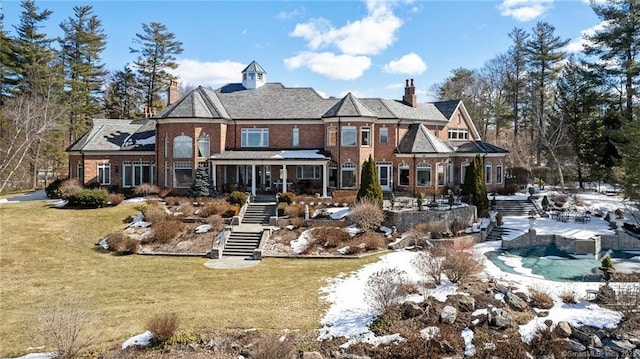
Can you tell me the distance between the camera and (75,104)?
45844mm

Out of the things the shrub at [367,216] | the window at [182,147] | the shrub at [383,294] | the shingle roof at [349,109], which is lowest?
the shrub at [383,294]

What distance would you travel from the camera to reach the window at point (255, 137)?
3169 centimetres

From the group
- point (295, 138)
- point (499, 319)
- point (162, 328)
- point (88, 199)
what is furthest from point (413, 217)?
point (88, 199)

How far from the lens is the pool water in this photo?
16391mm

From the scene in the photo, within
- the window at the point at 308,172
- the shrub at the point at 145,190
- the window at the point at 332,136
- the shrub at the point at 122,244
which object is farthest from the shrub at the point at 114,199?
the window at the point at 332,136

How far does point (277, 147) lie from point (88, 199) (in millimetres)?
13982

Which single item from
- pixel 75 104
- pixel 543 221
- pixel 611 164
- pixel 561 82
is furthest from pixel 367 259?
pixel 75 104

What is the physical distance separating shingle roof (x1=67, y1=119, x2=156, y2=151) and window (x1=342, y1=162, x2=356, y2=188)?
15797 millimetres

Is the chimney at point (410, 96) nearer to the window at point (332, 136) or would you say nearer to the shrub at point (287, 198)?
the window at point (332, 136)

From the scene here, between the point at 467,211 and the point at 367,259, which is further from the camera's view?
the point at 467,211

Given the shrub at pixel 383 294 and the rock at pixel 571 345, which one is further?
the shrub at pixel 383 294

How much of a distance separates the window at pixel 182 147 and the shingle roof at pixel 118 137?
3107mm

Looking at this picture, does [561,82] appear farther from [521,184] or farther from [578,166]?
[521,184]

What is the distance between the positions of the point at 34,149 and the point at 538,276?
4710 centimetres
